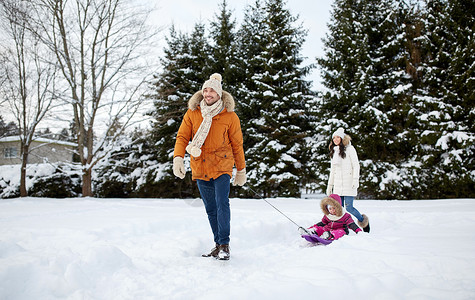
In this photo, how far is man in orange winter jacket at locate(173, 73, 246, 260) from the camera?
2.71 metres

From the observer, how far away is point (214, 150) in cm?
275

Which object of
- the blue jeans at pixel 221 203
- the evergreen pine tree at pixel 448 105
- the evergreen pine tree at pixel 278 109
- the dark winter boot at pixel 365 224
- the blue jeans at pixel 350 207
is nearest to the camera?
the blue jeans at pixel 221 203

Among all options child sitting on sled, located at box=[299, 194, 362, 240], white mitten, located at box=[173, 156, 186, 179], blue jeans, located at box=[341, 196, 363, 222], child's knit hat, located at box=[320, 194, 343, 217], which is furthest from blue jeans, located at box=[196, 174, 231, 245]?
blue jeans, located at box=[341, 196, 363, 222]

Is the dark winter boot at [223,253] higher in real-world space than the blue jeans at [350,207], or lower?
lower

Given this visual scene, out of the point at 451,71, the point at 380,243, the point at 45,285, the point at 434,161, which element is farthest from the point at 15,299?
the point at 451,71

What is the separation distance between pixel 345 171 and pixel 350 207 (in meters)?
0.59

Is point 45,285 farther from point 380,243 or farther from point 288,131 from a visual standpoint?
point 288,131

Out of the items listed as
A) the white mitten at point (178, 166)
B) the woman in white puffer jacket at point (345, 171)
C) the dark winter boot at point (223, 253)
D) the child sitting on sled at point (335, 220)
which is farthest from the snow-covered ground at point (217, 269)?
the woman in white puffer jacket at point (345, 171)

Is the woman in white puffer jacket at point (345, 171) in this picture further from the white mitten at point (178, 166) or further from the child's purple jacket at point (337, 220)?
the white mitten at point (178, 166)

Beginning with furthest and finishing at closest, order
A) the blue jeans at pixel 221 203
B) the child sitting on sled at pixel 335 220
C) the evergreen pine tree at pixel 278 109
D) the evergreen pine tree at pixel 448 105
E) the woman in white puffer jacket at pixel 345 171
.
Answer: the evergreen pine tree at pixel 278 109 → the evergreen pine tree at pixel 448 105 → the woman in white puffer jacket at pixel 345 171 → the child sitting on sled at pixel 335 220 → the blue jeans at pixel 221 203

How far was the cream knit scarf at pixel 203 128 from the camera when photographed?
2.69 metres

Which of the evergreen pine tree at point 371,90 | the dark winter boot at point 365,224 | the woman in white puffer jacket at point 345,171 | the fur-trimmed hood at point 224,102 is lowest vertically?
the dark winter boot at point 365,224

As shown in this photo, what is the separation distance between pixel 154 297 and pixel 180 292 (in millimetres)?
172

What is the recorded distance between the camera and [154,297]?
182 cm
